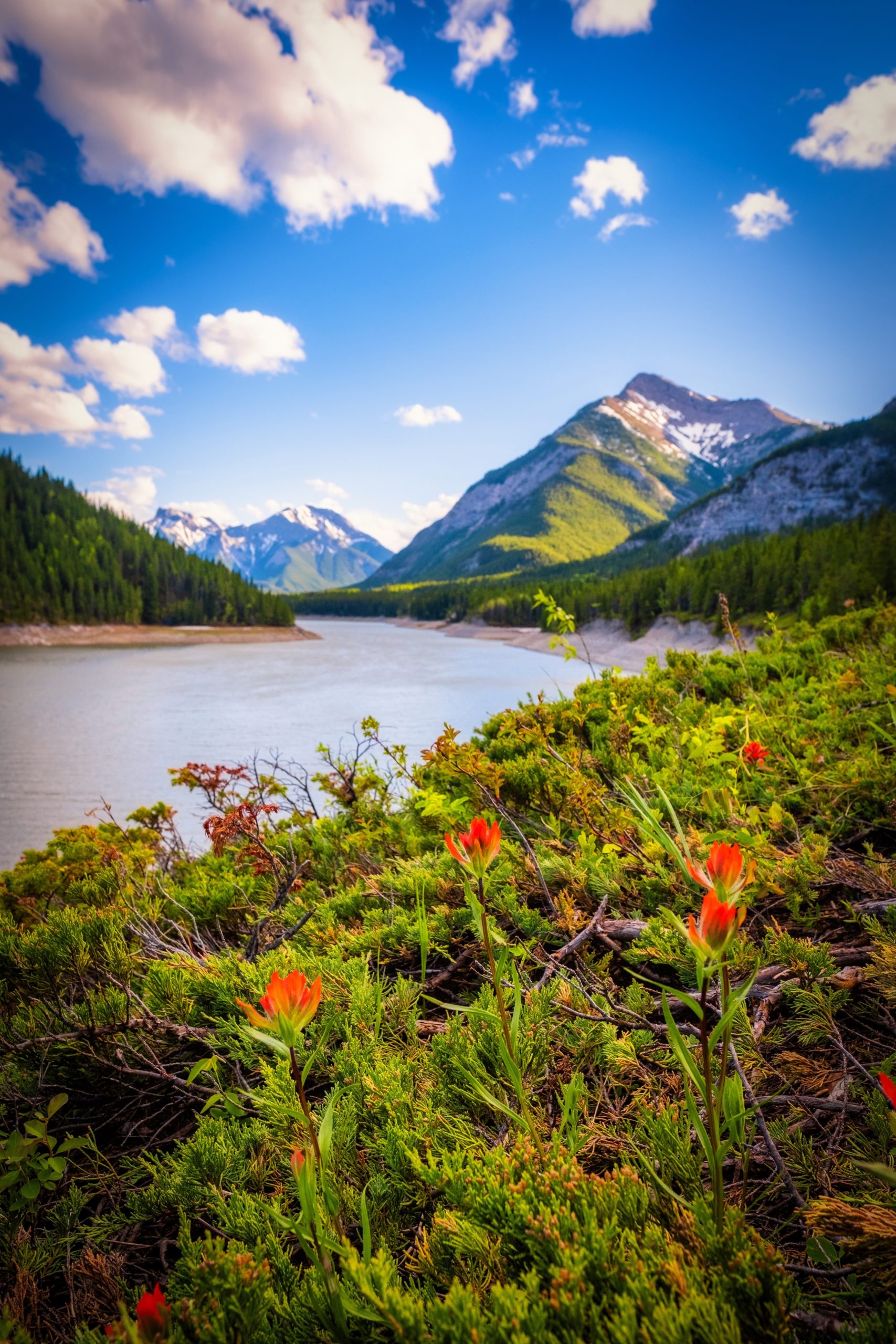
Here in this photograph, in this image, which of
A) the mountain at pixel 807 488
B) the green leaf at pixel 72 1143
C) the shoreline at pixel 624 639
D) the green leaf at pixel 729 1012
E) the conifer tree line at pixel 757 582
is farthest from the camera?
the mountain at pixel 807 488

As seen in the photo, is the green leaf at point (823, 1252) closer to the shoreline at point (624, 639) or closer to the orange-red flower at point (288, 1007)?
the orange-red flower at point (288, 1007)

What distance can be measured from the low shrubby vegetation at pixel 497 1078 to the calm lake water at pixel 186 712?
5.33 metres

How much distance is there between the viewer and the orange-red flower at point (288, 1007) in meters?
0.89

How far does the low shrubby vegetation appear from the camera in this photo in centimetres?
88

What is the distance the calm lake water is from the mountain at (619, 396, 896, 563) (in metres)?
89.7

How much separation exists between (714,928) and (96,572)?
8949cm

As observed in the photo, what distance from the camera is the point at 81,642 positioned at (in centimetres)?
6056

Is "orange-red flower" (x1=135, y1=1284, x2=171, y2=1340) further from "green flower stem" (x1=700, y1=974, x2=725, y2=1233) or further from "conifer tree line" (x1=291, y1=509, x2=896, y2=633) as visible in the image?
"conifer tree line" (x1=291, y1=509, x2=896, y2=633)

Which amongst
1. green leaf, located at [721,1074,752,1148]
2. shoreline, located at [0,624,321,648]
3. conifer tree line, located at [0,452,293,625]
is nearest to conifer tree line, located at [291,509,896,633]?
green leaf, located at [721,1074,752,1148]

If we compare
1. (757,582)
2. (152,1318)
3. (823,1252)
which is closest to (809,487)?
(757,582)

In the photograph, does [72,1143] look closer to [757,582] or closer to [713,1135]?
[713,1135]

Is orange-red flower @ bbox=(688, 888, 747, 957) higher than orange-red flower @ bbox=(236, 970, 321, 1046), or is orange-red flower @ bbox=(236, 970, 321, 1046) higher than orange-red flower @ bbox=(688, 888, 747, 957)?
orange-red flower @ bbox=(688, 888, 747, 957)

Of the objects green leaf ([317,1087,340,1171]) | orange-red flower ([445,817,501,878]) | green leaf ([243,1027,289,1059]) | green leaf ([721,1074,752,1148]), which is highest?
orange-red flower ([445,817,501,878])

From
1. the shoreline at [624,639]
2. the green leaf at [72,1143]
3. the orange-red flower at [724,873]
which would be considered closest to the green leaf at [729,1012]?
the orange-red flower at [724,873]
